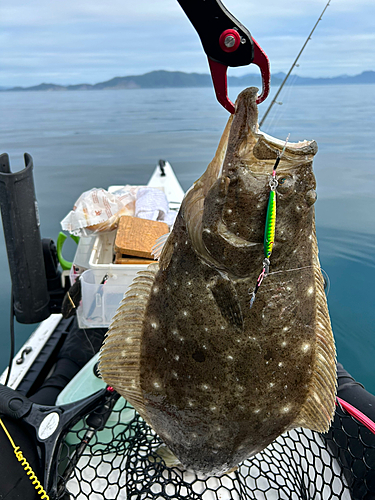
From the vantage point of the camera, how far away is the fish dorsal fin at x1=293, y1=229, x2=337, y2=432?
1612 mm

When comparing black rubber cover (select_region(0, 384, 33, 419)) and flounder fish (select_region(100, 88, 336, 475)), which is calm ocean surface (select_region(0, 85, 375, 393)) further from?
black rubber cover (select_region(0, 384, 33, 419))

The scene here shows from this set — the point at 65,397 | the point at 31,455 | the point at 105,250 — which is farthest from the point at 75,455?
the point at 105,250

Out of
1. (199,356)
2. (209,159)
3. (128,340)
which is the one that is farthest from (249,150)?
(209,159)

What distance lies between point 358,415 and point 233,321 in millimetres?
1291

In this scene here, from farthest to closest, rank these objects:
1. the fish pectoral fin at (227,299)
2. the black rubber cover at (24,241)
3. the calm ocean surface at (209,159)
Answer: the calm ocean surface at (209,159)
the black rubber cover at (24,241)
the fish pectoral fin at (227,299)

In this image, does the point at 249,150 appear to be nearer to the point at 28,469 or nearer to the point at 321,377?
A: the point at 321,377

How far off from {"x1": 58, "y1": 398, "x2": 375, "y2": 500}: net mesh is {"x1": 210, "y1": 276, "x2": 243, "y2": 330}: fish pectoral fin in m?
1.22

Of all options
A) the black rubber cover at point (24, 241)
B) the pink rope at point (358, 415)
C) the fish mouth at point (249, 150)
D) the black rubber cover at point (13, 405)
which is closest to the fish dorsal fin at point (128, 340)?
the fish mouth at point (249, 150)

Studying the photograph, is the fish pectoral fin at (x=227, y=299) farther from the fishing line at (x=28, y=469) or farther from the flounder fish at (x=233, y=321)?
the fishing line at (x=28, y=469)

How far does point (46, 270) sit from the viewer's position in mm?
4098

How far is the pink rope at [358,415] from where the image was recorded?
2139 mm

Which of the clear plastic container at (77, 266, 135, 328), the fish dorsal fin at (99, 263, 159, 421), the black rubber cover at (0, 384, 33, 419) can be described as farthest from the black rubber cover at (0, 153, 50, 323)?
the fish dorsal fin at (99, 263, 159, 421)

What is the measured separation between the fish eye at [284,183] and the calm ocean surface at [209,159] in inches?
66.2

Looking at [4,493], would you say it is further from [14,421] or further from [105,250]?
[105,250]
